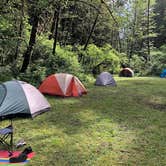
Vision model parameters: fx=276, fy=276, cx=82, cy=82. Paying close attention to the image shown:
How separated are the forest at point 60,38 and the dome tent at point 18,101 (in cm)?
363

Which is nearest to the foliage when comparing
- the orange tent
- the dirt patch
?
Answer: the dirt patch

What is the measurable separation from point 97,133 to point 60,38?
1553 centimetres

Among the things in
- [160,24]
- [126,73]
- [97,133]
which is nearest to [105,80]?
[97,133]

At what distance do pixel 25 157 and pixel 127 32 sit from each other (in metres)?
29.2

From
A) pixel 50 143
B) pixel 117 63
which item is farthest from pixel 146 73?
pixel 50 143

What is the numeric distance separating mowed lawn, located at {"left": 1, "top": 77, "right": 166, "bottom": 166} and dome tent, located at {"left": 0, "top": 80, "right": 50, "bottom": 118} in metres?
0.23

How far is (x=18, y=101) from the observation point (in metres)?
6.66

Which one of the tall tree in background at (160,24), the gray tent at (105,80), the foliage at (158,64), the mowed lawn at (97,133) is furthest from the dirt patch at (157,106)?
the tall tree in background at (160,24)

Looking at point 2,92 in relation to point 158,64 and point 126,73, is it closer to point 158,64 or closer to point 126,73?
point 126,73

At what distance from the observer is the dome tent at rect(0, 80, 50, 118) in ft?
21.4

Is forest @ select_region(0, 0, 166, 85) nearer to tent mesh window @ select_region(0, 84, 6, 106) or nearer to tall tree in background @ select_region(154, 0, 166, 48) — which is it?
tent mesh window @ select_region(0, 84, 6, 106)

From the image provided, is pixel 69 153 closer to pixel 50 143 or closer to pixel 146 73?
pixel 50 143

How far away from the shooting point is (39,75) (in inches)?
452

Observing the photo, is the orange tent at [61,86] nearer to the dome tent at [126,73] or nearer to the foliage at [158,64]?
the dome tent at [126,73]
